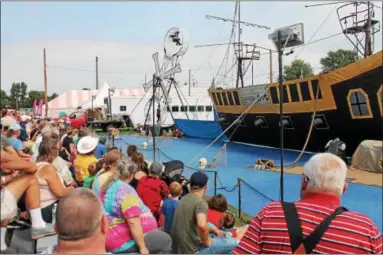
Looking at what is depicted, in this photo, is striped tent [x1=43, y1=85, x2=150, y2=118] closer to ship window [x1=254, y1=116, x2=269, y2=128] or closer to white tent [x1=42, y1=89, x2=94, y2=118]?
white tent [x1=42, y1=89, x2=94, y2=118]

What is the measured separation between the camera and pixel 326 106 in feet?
55.9

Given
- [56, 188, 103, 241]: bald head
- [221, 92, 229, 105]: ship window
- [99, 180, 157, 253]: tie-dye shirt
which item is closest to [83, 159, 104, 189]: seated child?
[99, 180, 157, 253]: tie-dye shirt

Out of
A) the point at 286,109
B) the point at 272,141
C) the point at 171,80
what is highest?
the point at 171,80

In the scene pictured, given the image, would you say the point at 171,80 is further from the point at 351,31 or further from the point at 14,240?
the point at 14,240

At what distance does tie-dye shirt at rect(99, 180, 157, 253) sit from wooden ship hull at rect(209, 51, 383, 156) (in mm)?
8700

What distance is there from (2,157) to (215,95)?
2458 centimetres

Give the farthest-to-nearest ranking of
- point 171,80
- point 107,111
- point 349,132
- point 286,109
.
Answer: point 107,111, point 171,80, point 286,109, point 349,132

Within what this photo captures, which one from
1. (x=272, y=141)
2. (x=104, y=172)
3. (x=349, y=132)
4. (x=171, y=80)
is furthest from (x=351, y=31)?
(x=104, y=172)

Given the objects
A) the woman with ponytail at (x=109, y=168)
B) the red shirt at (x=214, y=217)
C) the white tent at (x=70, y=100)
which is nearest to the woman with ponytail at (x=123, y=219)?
the woman with ponytail at (x=109, y=168)

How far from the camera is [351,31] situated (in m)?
18.1

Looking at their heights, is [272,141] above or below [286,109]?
below

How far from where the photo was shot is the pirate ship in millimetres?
14367

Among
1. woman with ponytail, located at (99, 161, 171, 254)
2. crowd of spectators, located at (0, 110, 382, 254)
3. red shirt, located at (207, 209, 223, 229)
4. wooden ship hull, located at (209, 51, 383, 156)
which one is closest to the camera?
crowd of spectators, located at (0, 110, 382, 254)

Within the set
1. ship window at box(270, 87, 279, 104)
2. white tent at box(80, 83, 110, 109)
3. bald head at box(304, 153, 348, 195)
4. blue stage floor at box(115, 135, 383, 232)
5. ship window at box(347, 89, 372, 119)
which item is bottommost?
blue stage floor at box(115, 135, 383, 232)
